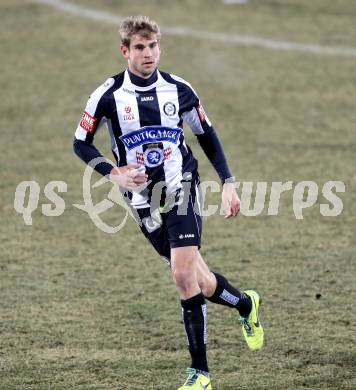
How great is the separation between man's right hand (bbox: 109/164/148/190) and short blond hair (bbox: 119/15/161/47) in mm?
933

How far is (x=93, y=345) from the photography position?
29.1 feet

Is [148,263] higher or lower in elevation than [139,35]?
lower

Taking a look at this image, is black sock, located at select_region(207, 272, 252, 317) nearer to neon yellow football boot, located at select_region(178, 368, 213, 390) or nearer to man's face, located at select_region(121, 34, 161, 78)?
neon yellow football boot, located at select_region(178, 368, 213, 390)

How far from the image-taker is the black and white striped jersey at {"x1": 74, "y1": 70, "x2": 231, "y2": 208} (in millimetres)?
7945

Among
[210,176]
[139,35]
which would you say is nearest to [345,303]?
[139,35]

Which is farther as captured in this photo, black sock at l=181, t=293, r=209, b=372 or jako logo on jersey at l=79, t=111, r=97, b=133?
jako logo on jersey at l=79, t=111, r=97, b=133

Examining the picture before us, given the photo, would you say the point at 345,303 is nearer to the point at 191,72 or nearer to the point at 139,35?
the point at 139,35

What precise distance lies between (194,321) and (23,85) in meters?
13.0

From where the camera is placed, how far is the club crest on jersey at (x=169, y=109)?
7992mm

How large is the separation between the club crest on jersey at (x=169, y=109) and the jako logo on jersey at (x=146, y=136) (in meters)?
0.11

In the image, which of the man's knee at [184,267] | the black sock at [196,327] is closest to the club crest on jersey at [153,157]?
the man's knee at [184,267]

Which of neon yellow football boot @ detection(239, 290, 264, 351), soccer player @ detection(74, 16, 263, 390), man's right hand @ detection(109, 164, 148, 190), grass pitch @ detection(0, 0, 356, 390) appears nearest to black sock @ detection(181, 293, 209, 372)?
soccer player @ detection(74, 16, 263, 390)

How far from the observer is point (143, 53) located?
7.82m

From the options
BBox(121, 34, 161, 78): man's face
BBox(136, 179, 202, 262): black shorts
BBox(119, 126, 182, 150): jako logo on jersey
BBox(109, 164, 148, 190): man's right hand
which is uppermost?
BBox(121, 34, 161, 78): man's face
